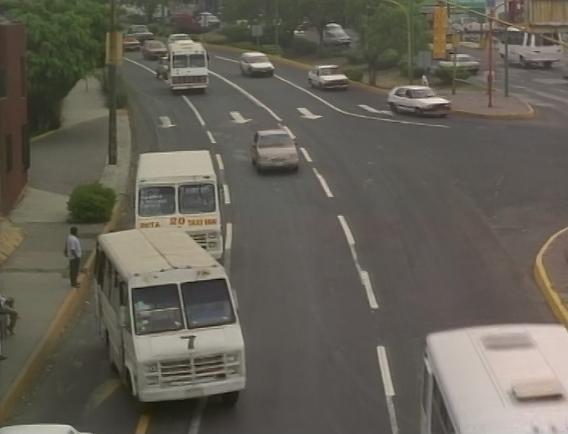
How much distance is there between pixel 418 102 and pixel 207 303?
115 feet

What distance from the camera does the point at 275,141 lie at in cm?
3959

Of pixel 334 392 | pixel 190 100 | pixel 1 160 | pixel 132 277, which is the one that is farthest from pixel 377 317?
pixel 190 100

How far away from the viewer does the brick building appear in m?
32.7

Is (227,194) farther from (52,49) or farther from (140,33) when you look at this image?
(140,33)

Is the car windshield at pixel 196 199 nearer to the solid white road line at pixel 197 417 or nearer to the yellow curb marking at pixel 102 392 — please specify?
the yellow curb marking at pixel 102 392

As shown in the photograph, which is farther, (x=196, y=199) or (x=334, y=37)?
(x=334, y=37)

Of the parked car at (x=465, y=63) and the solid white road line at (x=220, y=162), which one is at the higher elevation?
the parked car at (x=465, y=63)

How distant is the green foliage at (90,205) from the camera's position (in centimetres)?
3139

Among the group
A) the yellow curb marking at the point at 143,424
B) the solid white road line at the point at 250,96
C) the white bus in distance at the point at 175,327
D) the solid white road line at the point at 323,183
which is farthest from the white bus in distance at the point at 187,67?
the yellow curb marking at the point at 143,424

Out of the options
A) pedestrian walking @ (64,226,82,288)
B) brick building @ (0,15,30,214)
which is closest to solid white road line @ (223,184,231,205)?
brick building @ (0,15,30,214)

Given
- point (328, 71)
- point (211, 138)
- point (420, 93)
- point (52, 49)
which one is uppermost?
point (52, 49)

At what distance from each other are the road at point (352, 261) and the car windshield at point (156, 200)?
2047 mm

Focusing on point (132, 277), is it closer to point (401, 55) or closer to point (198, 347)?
point (198, 347)

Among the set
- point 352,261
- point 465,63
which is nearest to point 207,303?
point 352,261
